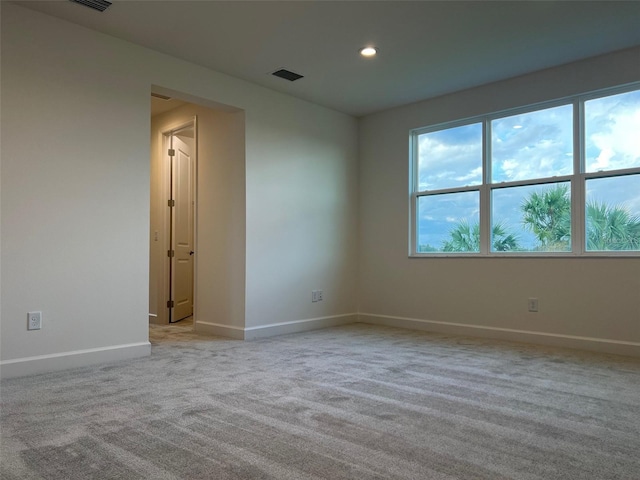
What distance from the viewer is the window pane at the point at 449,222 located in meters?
5.16

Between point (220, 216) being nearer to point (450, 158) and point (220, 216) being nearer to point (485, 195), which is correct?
point (450, 158)

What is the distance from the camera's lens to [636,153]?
13.5 ft

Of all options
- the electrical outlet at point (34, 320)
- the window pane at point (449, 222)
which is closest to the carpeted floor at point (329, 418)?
the electrical outlet at point (34, 320)

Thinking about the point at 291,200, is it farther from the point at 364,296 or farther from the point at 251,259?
the point at 364,296

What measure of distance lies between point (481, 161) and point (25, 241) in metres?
4.35

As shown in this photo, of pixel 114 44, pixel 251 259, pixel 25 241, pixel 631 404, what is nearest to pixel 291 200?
pixel 251 259

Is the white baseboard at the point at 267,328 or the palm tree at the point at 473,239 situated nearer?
the white baseboard at the point at 267,328

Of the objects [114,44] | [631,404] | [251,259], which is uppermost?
[114,44]

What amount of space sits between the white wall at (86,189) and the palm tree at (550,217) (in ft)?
8.82

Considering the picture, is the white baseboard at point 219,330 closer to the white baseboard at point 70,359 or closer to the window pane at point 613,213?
the white baseboard at point 70,359

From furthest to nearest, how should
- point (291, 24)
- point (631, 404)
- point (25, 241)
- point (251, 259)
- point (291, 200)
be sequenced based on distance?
point (291, 200) < point (251, 259) < point (291, 24) < point (25, 241) < point (631, 404)

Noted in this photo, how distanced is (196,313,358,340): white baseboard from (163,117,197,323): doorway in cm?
92

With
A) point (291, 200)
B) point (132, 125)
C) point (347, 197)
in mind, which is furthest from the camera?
point (347, 197)

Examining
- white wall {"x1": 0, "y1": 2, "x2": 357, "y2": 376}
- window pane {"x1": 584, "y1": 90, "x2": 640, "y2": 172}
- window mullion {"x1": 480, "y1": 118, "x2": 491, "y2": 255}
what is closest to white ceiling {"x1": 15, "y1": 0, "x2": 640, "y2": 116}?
white wall {"x1": 0, "y1": 2, "x2": 357, "y2": 376}
